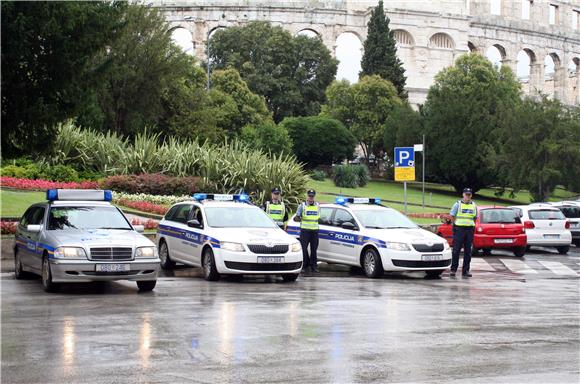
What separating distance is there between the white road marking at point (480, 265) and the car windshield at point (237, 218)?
6.31 metres

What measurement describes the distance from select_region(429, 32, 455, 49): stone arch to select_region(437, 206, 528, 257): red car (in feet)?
278

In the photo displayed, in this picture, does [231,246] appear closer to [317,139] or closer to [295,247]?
[295,247]

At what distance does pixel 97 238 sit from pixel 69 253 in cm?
60

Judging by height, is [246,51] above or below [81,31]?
above

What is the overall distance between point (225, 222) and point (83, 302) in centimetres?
528

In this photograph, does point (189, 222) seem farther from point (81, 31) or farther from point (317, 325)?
point (317, 325)

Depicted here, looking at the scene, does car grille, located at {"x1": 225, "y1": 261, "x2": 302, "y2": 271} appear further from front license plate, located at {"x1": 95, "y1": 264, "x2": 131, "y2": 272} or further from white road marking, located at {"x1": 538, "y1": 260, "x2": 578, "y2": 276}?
white road marking, located at {"x1": 538, "y1": 260, "x2": 578, "y2": 276}

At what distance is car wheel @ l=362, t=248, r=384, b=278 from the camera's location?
18797 mm

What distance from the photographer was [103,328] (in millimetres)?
10727

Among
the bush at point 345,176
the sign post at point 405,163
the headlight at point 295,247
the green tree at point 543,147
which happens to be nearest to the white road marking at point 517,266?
the sign post at point 405,163

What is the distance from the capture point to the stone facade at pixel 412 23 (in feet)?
344

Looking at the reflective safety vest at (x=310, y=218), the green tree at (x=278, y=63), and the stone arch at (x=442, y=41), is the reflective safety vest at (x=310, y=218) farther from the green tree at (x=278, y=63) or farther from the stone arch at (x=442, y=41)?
the stone arch at (x=442, y=41)

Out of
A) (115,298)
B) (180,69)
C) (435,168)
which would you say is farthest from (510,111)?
(115,298)

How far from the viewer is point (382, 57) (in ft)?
288
